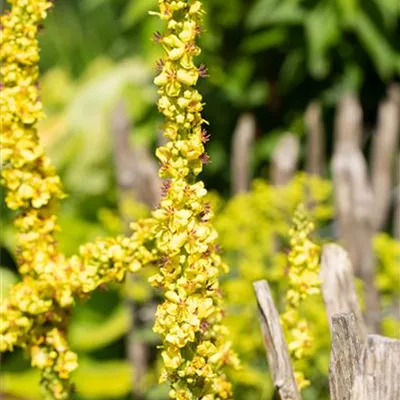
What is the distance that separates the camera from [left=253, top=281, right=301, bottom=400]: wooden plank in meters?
2.12

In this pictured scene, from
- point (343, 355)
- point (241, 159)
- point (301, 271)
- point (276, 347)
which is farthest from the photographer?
point (241, 159)

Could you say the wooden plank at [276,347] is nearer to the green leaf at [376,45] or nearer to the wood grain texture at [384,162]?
the wood grain texture at [384,162]

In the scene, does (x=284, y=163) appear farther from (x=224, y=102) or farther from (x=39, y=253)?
(x=39, y=253)

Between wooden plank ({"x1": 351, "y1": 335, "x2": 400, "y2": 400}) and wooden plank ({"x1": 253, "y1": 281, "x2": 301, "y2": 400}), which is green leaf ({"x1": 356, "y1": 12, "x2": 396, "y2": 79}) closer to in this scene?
wooden plank ({"x1": 253, "y1": 281, "x2": 301, "y2": 400})

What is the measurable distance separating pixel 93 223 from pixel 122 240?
436 cm

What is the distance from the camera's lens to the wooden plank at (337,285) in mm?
2408

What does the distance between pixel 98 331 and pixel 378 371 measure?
15.1ft

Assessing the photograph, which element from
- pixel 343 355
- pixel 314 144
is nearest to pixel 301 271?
pixel 343 355

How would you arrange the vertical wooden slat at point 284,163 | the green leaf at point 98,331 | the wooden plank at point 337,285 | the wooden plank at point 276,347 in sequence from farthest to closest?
the green leaf at point 98,331 < the vertical wooden slat at point 284,163 < the wooden plank at point 337,285 < the wooden plank at point 276,347

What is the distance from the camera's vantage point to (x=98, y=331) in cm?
627

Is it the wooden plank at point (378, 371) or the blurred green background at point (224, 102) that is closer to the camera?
the wooden plank at point (378, 371)

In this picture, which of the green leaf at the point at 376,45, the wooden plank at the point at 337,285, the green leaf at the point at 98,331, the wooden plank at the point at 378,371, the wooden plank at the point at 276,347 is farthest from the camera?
the green leaf at the point at 98,331

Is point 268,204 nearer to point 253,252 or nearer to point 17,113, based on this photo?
point 253,252

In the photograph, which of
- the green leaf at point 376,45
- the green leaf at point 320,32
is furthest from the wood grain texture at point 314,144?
the green leaf at point 376,45
